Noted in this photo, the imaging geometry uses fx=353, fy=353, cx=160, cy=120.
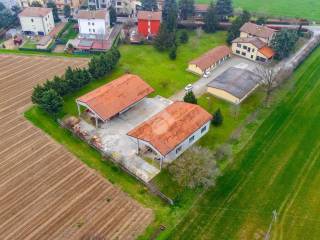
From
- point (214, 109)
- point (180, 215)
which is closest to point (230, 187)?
point (180, 215)

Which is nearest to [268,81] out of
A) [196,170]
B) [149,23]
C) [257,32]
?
[257,32]

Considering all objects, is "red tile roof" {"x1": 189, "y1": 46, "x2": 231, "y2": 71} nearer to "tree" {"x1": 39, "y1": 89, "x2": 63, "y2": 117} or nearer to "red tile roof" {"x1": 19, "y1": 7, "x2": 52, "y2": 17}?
"tree" {"x1": 39, "y1": 89, "x2": 63, "y2": 117}

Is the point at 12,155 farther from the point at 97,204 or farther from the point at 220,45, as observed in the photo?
the point at 220,45

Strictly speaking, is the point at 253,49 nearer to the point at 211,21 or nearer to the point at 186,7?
the point at 211,21

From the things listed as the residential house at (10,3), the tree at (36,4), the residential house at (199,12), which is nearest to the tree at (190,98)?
the residential house at (199,12)

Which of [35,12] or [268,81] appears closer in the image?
[268,81]
